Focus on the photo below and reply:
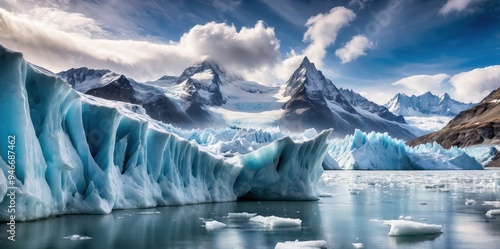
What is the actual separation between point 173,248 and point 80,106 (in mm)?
5529

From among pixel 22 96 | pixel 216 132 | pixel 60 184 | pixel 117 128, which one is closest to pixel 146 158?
pixel 117 128

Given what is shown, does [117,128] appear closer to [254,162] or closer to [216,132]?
[254,162]

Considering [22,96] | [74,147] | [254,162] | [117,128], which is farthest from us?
[254,162]

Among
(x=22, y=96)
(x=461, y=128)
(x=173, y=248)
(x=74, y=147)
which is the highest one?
(x=461, y=128)

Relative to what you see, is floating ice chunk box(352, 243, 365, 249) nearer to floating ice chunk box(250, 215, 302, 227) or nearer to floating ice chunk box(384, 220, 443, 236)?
floating ice chunk box(384, 220, 443, 236)

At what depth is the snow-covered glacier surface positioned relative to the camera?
380 inches

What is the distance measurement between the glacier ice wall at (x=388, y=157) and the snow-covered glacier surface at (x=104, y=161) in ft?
138

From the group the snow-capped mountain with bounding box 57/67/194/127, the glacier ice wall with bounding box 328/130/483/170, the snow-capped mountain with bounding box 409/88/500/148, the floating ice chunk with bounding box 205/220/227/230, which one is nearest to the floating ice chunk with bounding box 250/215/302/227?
the floating ice chunk with bounding box 205/220/227/230

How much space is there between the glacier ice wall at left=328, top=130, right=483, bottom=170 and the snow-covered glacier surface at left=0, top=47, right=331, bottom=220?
4203 centimetres

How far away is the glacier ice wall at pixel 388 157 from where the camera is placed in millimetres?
59094

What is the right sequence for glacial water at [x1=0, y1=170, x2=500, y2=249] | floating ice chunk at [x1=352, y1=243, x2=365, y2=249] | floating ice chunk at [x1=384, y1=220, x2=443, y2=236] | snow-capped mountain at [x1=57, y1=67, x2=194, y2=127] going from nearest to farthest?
floating ice chunk at [x1=352, y1=243, x2=365, y2=249] < glacial water at [x1=0, y1=170, x2=500, y2=249] < floating ice chunk at [x1=384, y1=220, x2=443, y2=236] < snow-capped mountain at [x1=57, y1=67, x2=194, y2=127]

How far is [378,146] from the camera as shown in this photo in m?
59.2

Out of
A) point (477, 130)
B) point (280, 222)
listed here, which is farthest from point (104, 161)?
point (477, 130)

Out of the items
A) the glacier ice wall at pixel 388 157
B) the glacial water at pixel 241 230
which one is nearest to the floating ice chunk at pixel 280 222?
the glacial water at pixel 241 230
